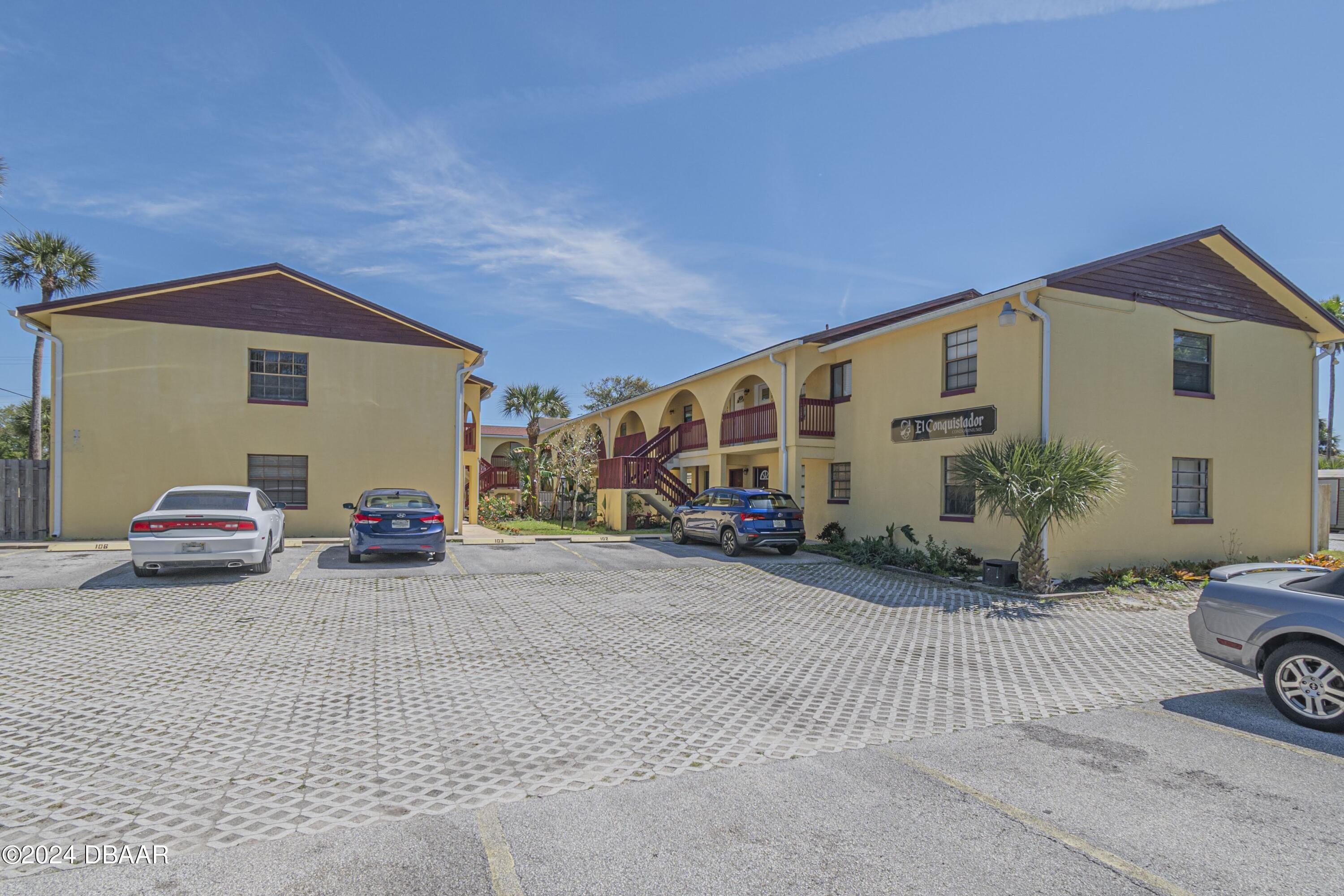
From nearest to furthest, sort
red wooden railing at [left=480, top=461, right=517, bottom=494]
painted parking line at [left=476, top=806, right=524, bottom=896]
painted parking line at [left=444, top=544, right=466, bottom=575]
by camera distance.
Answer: painted parking line at [left=476, top=806, right=524, bottom=896] < painted parking line at [left=444, top=544, right=466, bottom=575] < red wooden railing at [left=480, top=461, right=517, bottom=494]

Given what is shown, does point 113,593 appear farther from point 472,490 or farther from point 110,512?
point 472,490

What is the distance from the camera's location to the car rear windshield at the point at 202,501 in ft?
38.4

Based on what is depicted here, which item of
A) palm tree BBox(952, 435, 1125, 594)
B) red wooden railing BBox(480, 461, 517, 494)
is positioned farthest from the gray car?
red wooden railing BBox(480, 461, 517, 494)

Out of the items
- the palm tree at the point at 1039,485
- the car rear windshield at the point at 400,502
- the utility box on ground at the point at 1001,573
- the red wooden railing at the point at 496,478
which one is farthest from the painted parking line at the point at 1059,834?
the red wooden railing at the point at 496,478

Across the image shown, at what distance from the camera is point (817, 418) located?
20031 mm

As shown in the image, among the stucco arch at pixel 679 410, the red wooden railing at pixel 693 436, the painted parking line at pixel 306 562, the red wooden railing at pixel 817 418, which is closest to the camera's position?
the painted parking line at pixel 306 562

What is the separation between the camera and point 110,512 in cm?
1655

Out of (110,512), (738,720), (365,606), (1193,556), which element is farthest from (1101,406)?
(110,512)

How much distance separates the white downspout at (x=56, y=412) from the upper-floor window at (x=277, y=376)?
361 centimetres

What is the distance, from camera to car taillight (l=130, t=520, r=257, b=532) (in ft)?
36.5

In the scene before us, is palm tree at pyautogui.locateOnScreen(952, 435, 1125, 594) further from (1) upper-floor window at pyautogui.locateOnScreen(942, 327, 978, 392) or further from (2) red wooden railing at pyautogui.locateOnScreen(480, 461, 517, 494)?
(2) red wooden railing at pyautogui.locateOnScreen(480, 461, 517, 494)

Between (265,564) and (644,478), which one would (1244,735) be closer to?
(265,564)

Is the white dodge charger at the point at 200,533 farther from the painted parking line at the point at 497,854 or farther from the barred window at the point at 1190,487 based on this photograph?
the barred window at the point at 1190,487

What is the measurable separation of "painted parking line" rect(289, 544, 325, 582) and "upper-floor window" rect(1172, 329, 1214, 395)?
1740 cm
